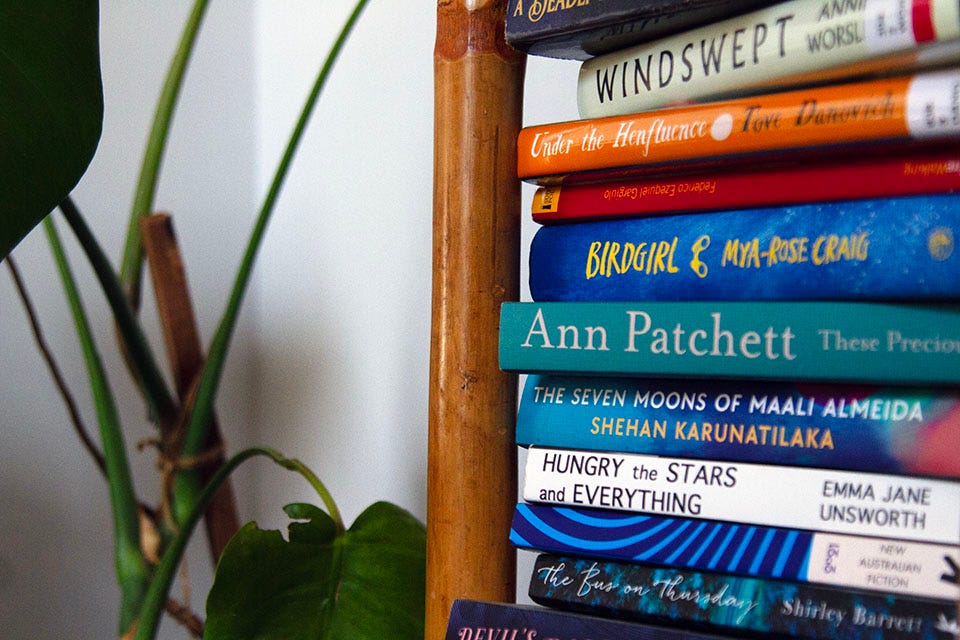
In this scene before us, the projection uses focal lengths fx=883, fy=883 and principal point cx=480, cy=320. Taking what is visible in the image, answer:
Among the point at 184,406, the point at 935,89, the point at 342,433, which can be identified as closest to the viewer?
the point at 935,89

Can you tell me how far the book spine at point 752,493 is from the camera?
388 millimetres

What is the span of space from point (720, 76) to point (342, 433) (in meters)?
0.75

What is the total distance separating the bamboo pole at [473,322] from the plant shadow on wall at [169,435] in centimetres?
8

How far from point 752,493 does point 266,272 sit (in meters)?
0.87

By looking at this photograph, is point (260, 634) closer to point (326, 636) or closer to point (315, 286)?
point (326, 636)

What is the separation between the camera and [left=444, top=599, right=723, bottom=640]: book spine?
1.41 feet

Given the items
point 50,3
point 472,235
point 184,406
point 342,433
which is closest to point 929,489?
point 472,235

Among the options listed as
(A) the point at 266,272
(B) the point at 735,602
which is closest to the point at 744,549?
(B) the point at 735,602

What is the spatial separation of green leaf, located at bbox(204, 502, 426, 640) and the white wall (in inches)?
15.0

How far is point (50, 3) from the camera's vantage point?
0.48m

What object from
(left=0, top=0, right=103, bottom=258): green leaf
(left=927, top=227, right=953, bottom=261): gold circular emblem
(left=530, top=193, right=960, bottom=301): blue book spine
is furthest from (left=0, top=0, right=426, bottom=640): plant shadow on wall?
(left=927, top=227, right=953, bottom=261): gold circular emblem

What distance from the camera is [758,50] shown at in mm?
427

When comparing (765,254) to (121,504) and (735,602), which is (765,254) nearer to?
(735,602)

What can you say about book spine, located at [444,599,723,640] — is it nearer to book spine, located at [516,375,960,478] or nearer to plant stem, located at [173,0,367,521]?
book spine, located at [516,375,960,478]
